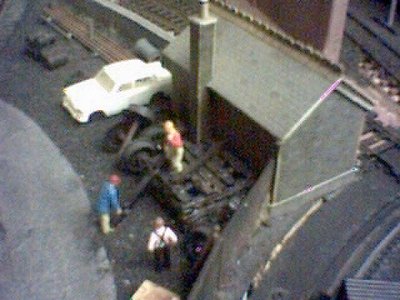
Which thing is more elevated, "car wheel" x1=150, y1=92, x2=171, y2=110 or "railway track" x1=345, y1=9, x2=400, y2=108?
"car wheel" x1=150, y1=92, x2=171, y2=110

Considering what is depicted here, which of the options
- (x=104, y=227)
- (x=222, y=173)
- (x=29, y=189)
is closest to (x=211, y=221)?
(x=222, y=173)

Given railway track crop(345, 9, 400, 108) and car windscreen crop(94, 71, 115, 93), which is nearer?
car windscreen crop(94, 71, 115, 93)

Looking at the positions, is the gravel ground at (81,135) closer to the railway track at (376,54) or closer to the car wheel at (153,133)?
the car wheel at (153,133)

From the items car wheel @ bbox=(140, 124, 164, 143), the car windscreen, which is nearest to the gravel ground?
the car windscreen

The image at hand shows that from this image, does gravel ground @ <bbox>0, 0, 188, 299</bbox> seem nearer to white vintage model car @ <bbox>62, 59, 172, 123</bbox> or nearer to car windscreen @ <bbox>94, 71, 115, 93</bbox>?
white vintage model car @ <bbox>62, 59, 172, 123</bbox>

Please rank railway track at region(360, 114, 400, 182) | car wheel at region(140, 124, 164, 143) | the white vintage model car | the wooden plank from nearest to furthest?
the wooden plank < car wheel at region(140, 124, 164, 143) < railway track at region(360, 114, 400, 182) < the white vintage model car

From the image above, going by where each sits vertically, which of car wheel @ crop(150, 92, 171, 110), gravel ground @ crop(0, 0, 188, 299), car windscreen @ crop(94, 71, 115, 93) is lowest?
gravel ground @ crop(0, 0, 188, 299)

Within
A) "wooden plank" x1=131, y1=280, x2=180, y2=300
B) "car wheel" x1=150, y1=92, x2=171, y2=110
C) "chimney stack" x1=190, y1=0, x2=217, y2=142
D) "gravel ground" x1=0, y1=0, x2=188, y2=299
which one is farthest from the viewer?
"car wheel" x1=150, y1=92, x2=171, y2=110

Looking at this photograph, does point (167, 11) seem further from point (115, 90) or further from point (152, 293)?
point (152, 293)
